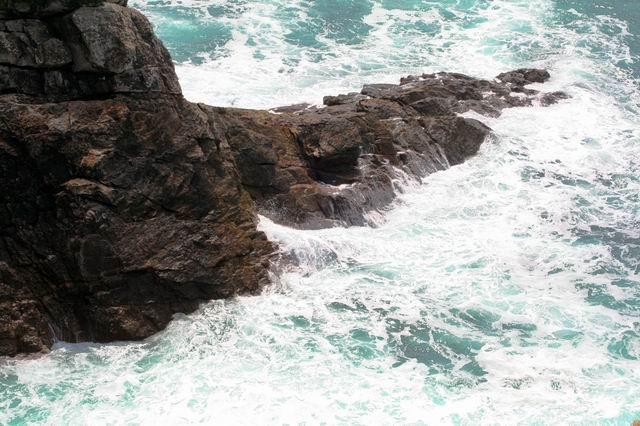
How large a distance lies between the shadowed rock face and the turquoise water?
815mm

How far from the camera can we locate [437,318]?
56.1 ft

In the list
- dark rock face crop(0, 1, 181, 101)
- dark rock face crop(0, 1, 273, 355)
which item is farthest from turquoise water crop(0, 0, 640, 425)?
dark rock face crop(0, 1, 181, 101)

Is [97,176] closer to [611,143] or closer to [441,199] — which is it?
[441,199]

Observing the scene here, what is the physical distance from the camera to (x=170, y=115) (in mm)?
17031

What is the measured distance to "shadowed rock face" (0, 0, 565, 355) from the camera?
1532 centimetres

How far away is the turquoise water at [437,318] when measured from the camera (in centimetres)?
1395

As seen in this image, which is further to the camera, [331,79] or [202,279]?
[331,79]

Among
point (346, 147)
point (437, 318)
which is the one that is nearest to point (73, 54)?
point (346, 147)

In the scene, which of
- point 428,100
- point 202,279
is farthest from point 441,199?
point 202,279

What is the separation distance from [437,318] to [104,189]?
865cm

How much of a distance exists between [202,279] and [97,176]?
3537mm

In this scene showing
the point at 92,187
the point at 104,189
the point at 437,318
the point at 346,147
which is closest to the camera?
the point at 92,187

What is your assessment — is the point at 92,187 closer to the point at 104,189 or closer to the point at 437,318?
the point at 104,189

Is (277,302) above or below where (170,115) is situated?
below
